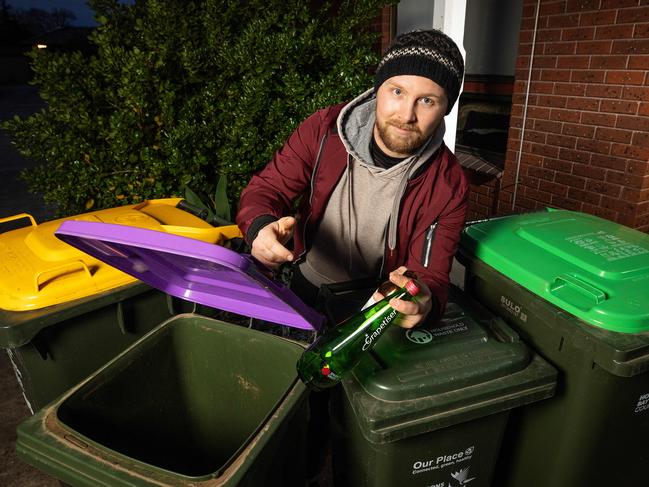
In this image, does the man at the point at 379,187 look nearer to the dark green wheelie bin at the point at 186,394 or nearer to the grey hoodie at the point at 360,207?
the grey hoodie at the point at 360,207

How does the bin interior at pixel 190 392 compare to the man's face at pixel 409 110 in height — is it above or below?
below

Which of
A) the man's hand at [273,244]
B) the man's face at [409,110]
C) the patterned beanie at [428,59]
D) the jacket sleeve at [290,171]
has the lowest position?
the man's hand at [273,244]

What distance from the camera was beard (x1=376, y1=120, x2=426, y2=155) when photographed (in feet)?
5.90

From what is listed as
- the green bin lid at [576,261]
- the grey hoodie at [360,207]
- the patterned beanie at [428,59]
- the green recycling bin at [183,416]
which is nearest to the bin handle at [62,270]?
the green recycling bin at [183,416]

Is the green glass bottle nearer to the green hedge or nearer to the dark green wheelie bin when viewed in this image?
the dark green wheelie bin

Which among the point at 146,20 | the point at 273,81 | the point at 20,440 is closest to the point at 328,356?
the point at 20,440

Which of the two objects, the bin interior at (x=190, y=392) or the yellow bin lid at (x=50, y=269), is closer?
the bin interior at (x=190, y=392)

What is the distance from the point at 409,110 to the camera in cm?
177

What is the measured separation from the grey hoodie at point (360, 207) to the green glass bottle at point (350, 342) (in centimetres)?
62

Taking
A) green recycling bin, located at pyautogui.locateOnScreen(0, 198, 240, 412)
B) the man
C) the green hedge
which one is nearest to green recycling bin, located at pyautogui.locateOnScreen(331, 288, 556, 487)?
the man

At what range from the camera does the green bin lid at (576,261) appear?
57.1 inches

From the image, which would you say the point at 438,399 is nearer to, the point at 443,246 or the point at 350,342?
the point at 350,342

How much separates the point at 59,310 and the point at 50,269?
0.53ft

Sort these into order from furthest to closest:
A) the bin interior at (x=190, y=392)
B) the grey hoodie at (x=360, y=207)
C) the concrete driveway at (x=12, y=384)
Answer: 1. the concrete driveway at (x=12, y=384)
2. the grey hoodie at (x=360, y=207)
3. the bin interior at (x=190, y=392)
